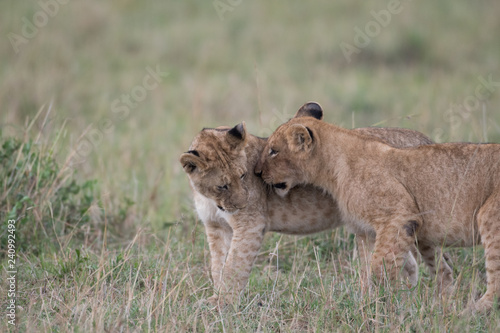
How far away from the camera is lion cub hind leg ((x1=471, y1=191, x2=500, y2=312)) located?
508 centimetres

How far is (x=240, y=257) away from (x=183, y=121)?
566 centimetres

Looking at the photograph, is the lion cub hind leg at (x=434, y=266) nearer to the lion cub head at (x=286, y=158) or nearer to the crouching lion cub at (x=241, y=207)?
the crouching lion cub at (x=241, y=207)

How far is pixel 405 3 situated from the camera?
53.7ft

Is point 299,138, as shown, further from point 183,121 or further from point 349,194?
Answer: point 183,121

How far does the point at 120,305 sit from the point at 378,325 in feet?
5.57

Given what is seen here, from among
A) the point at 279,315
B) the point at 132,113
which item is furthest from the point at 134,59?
the point at 279,315

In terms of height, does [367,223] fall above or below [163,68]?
below

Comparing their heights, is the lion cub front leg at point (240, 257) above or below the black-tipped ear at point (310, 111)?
below

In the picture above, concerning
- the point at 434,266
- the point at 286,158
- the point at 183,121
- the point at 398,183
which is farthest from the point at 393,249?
the point at 183,121

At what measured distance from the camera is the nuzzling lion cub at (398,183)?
5281 mm

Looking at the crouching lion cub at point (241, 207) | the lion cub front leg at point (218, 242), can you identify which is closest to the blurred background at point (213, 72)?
the lion cub front leg at point (218, 242)

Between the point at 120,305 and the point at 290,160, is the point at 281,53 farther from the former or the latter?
the point at 120,305

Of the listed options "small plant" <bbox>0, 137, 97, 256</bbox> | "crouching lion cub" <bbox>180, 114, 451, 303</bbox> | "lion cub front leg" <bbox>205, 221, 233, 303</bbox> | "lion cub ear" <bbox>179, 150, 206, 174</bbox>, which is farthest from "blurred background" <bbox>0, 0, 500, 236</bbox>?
"lion cub ear" <bbox>179, 150, 206, 174</bbox>

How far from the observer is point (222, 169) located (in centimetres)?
561
